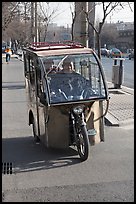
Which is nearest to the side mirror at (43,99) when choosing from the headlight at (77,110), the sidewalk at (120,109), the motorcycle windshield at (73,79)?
the motorcycle windshield at (73,79)

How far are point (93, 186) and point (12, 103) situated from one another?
27.5 feet

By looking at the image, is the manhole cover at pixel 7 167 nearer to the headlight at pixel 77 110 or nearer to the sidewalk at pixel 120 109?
the headlight at pixel 77 110

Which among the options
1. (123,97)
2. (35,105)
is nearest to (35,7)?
(123,97)

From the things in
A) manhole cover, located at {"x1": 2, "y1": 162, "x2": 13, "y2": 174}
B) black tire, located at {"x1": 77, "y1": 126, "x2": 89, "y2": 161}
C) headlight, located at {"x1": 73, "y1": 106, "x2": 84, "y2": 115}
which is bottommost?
manhole cover, located at {"x1": 2, "y1": 162, "x2": 13, "y2": 174}

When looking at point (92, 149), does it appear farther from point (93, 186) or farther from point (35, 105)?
point (93, 186)

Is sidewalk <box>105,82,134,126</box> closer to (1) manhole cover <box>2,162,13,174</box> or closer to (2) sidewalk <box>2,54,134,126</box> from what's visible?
(2) sidewalk <box>2,54,134,126</box>

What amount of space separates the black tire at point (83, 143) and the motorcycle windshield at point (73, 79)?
587mm

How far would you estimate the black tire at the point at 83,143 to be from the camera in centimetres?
636

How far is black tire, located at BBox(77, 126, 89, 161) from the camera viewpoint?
20.9ft

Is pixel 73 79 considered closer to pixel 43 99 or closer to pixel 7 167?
pixel 43 99

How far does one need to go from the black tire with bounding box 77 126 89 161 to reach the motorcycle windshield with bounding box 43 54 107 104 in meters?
0.59

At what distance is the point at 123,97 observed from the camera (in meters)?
13.8

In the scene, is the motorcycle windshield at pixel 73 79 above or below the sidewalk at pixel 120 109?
above

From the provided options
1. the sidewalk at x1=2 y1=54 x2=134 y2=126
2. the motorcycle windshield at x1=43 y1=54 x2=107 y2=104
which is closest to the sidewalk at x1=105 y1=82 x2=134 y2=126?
the sidewalk at x1=2 y1=54 x2=134 y2=126
